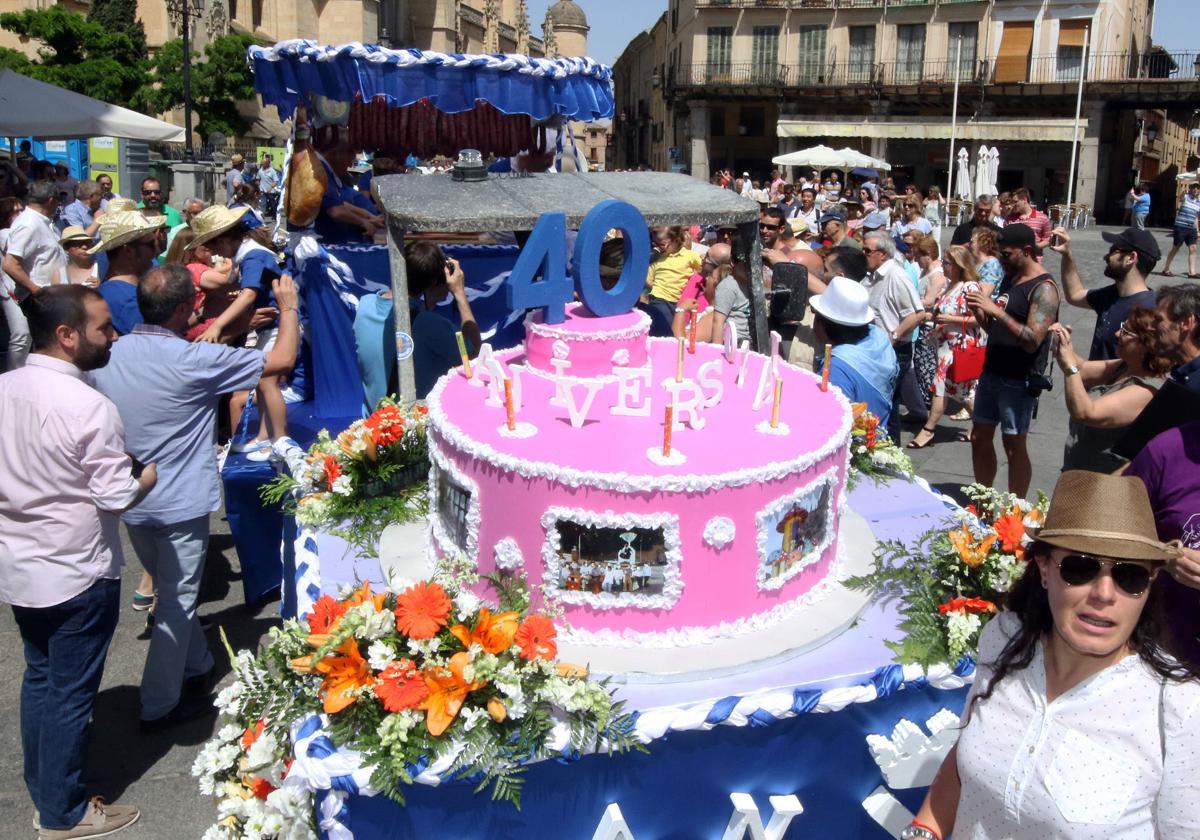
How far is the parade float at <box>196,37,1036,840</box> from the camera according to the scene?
3352mm

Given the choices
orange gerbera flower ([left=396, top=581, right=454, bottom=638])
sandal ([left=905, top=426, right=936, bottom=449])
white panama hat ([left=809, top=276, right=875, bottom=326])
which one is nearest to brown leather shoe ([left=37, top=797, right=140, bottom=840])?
orange gerbera flower ([left=396, top=581, right=454, bottom=638])

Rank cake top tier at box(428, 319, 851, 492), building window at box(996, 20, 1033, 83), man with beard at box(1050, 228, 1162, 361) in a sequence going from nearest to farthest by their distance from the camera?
cake top tier at box(428, 319, 851, 492), man with beard at box(1050, 228, 1162, 361), building window at box(996, 20, 1033, 83)

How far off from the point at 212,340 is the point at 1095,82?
1450 inches

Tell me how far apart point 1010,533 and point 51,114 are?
1245cm

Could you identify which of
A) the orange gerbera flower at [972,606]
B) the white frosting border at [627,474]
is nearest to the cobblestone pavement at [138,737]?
the white frosting border at [627,474]

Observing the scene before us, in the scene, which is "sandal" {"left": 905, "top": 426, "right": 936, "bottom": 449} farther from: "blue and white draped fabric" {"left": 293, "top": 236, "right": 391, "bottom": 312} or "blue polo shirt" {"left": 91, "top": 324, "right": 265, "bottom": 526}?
"blue polo shirt" {"left": 91, "top": 324, "right": 265, "bottom": 526}

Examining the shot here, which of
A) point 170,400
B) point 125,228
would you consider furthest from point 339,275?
point 170,400

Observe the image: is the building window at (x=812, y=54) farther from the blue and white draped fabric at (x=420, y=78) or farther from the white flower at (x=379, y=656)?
the white flower at (x=379, y=656)

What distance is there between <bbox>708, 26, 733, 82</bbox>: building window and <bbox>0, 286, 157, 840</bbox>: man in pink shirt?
4460 centimetres

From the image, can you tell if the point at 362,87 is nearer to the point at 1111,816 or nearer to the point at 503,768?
the point at 503,768

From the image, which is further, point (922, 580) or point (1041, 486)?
point (1041, 486)

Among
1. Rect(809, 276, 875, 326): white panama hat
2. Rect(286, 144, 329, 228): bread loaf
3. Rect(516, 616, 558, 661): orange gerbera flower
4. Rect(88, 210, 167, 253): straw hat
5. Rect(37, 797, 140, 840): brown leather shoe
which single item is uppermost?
Rect(286, 144, 329, 228): bread loaf

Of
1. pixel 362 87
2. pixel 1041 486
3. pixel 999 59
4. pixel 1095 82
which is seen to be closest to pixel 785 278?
pixel 1041 486

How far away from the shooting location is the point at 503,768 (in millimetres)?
3270
